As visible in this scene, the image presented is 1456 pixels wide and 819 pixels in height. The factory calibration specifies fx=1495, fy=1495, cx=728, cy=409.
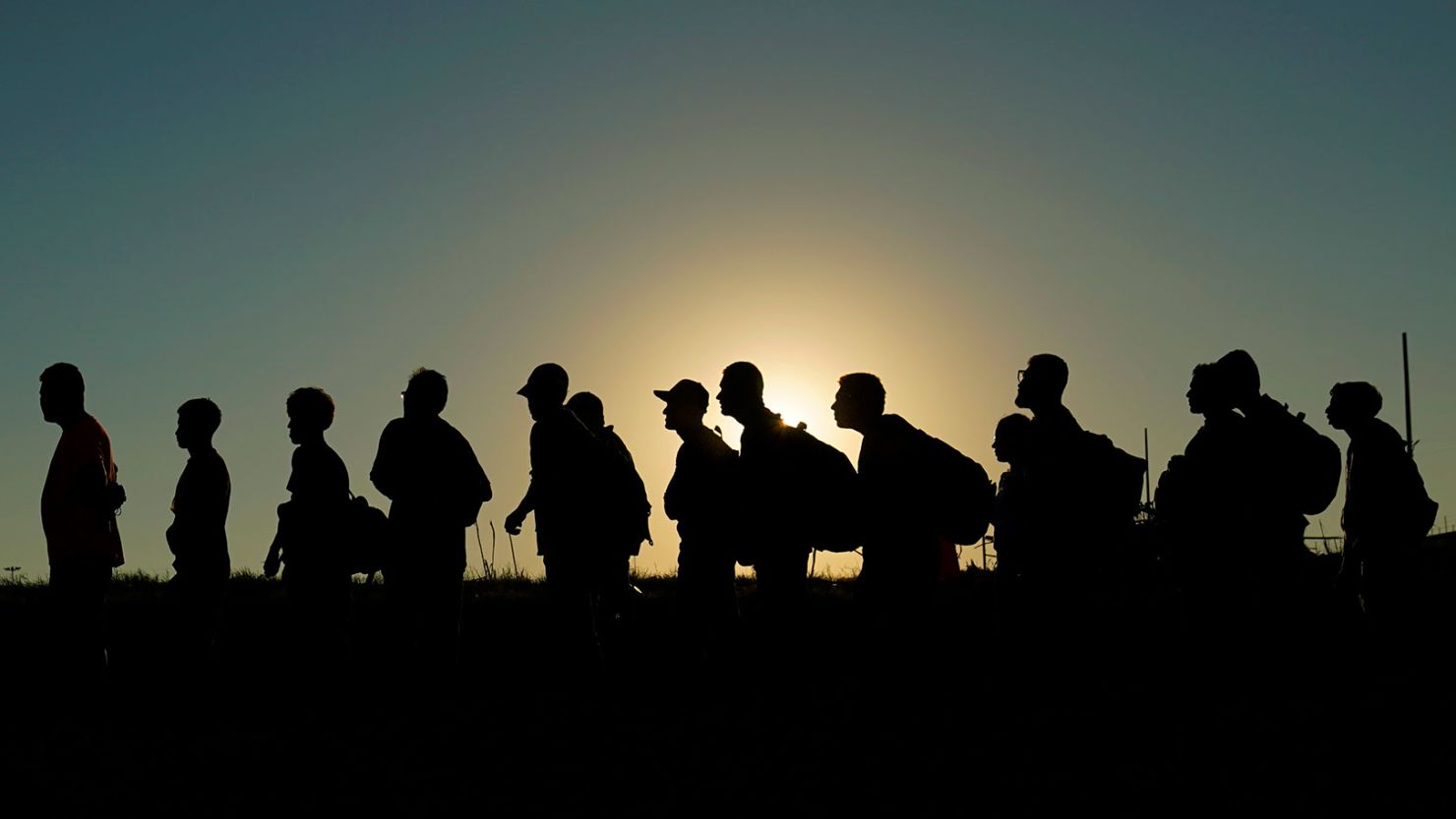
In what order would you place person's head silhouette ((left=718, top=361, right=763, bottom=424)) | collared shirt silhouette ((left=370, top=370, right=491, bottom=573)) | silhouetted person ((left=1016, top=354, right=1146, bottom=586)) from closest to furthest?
1. silhouetted person ((left=1016, top=354, right=1146, bottom=586))
2. person's head silhouette ((left=718, top=361, right=763, bottom=424))
3. collared shirt silhouette ((left=370, top=370, right=491, bottom=573))

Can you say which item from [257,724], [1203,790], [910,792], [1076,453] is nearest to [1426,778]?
[1203,790]

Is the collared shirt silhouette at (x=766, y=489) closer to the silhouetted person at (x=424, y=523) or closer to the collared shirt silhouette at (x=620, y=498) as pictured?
the collared shirt silhouette at (x=620, y=498)

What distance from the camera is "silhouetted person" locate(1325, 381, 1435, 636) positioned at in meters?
9.55

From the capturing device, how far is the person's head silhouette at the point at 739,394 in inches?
348

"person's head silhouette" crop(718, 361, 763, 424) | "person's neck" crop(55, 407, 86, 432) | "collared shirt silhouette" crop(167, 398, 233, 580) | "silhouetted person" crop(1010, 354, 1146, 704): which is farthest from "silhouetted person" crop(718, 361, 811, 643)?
"person's neck" crop(55, 407, 86, 432)

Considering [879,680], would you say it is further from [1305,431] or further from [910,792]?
[1305,431]

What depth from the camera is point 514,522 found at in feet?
30.9

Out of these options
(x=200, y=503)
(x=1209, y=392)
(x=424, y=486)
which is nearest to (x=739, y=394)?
(x=424, y=486)

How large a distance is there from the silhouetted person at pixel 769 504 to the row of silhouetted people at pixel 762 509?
1 cm

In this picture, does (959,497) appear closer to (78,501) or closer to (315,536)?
(315,536)

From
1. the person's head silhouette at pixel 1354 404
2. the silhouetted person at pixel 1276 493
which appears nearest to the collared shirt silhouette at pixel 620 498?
the silhouetted person at pixel 1276 493

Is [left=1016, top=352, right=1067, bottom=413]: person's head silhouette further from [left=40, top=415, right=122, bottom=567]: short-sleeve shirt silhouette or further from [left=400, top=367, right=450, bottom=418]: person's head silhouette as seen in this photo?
[left=40, top=415, right=122, bottom=567]: short-sleeve shirt silhouette

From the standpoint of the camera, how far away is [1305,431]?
8.40 meters

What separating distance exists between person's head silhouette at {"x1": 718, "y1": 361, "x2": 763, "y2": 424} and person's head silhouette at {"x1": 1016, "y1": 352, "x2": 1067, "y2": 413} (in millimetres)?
1661
